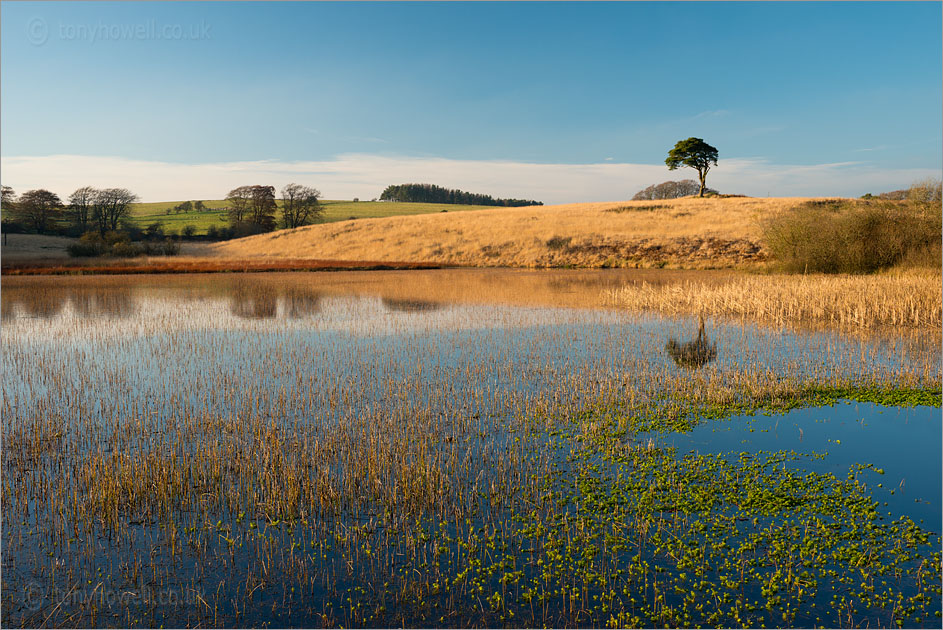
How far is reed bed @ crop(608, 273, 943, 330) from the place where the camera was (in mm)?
21359

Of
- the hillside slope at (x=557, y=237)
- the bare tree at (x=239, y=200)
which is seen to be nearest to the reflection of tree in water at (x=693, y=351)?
the hillside slope at (x=557, y=237)

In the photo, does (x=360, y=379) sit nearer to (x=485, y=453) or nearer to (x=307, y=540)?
(x=485, y=453)

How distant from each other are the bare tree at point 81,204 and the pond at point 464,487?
9242 centimetres

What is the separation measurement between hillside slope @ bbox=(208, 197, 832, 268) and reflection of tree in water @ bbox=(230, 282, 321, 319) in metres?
26.5

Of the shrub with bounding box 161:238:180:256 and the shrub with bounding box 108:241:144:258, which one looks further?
the shrub with bounding box 161:238:180:256

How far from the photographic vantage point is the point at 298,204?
103125 millimetres

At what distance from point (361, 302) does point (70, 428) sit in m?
20.2

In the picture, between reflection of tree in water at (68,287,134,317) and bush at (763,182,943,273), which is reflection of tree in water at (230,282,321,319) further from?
bush at (763,182,943,273)

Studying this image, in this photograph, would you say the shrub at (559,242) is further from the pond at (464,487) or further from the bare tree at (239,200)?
the bare tree at (239,200)

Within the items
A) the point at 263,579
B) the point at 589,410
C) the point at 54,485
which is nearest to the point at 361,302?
the point at 589,410

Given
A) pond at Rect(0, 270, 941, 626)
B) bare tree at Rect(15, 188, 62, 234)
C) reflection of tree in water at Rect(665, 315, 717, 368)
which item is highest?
bare tree at Rect(15, 188, 62, 234)

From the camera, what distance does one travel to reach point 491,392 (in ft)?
41.9
